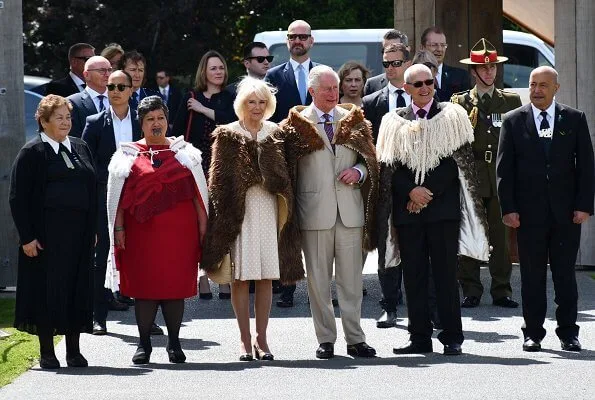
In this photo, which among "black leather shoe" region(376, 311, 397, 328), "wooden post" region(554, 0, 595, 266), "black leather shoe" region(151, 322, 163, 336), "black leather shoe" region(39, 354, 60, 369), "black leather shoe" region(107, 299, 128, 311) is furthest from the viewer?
"wooden post" region(554, 0, 595, 266)

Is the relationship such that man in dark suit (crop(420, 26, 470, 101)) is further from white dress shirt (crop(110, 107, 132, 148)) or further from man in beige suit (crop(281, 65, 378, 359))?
white dress shirt (crop(110, 107, 132, 148))

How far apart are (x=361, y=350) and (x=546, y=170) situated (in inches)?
74.1

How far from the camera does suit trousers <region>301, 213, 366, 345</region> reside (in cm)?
1136

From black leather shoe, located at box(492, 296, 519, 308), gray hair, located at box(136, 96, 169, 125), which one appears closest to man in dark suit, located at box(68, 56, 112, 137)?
Answer: gray hair, located at box(136, 96, 169, 125)

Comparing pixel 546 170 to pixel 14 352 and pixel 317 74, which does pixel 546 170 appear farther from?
pixel 14 352

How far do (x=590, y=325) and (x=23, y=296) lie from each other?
4536mm

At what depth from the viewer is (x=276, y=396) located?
31.9 feet

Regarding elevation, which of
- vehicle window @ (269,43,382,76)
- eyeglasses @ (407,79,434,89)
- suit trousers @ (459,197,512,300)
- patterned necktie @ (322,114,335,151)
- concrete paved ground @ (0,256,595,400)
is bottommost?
concrete paved ground @ (0,256,595,400)

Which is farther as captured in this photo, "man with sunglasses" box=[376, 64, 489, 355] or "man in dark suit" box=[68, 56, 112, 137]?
"man in dark suit" box=[68, 56, 112, 137]

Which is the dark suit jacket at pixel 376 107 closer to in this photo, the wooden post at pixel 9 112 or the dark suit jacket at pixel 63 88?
the dark suit jacket at pixel 63 88

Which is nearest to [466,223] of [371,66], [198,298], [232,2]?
[198,298]

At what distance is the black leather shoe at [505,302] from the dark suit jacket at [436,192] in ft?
8.94

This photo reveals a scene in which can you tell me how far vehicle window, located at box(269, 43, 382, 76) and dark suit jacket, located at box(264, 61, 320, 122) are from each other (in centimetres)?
867

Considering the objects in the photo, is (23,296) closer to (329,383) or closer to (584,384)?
(329,383)
